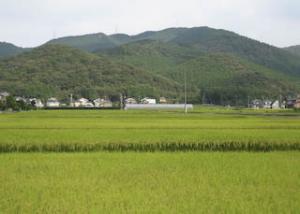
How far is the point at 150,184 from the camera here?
13.1 m

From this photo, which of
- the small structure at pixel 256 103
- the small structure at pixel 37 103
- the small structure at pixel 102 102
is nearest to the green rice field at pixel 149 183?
the small structure at pixel 37 103

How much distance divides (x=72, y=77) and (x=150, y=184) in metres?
161

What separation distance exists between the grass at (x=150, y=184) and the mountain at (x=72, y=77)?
131m

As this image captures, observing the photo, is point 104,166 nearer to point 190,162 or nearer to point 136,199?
point 190,162

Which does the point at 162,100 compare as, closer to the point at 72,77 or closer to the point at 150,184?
the point at 72,77

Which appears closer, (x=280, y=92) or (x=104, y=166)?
(x=104, y=166)

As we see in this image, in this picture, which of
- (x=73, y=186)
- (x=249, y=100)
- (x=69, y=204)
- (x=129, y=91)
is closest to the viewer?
(x=69, y=204)

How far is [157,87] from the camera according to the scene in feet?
568

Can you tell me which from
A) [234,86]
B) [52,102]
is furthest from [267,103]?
[52,102]

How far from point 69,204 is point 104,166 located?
5539 millimetres

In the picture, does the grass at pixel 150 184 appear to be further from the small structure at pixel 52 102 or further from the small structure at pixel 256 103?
the small structure at pixel 52 102

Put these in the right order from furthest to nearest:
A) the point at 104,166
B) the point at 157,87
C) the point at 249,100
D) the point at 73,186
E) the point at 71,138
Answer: the point at 157,87 → the point at 249,100 → the point at 71,138 → the point at 104,166 → the point at 73,186

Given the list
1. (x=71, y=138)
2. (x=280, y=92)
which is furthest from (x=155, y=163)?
(x=280, y=92)

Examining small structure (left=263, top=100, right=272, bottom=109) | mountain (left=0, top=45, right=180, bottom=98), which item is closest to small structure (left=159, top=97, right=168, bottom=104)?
mountain (left=0, top=45, right=180, bottom=98)
